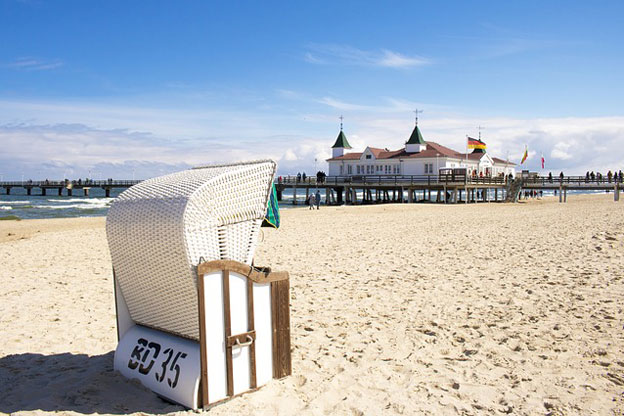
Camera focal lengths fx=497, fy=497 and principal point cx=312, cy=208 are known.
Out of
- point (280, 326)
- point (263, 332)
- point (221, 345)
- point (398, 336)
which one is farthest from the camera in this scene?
point (398, 336)

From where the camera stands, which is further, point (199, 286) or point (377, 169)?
point (377, 169)

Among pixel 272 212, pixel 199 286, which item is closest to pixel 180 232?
pixel 199 286

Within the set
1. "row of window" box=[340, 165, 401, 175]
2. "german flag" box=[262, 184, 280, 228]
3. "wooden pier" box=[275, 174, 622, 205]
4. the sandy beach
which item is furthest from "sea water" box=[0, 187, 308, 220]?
"german flag" box=[262, 184, 280, 228]

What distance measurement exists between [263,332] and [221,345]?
0.41m

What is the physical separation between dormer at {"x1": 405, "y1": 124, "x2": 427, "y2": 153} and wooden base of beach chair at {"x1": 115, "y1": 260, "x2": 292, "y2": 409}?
45030mm

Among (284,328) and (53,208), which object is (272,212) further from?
(53,208)

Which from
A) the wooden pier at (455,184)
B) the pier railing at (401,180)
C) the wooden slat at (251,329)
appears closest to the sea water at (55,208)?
the pier railing at (401,180)

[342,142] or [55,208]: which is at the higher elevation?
[342,142]

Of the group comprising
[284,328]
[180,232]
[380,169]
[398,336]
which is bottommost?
[398,336]

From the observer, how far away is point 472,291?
23.5ft

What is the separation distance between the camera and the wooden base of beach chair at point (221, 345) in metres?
3.55

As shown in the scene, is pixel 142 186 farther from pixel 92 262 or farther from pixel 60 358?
pixel 92 262

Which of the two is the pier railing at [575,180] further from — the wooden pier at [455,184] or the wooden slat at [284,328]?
the wooden slat at [284,328]

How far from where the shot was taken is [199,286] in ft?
11.3
